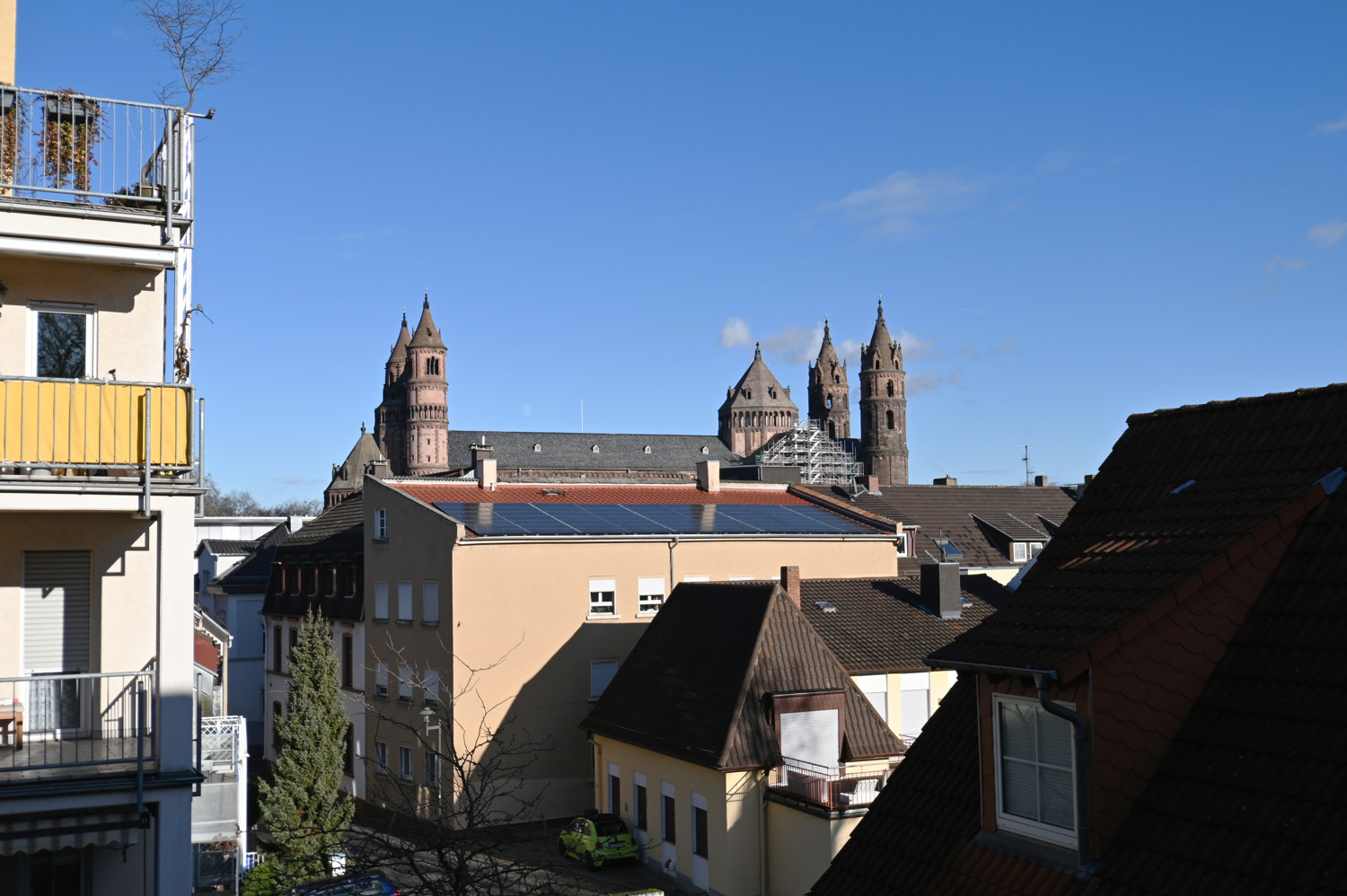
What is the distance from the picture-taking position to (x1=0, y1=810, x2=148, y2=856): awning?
9117 millimetres

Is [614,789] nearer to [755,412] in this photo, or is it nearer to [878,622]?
[878,622]

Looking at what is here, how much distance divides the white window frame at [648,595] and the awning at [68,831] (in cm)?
2416

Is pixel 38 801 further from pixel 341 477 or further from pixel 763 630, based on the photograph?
pixel 341 477

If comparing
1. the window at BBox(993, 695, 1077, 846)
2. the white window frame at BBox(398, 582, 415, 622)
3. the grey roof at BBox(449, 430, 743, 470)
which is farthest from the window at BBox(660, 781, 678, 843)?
the grey roof at BBox(449, 430, 743, 470)

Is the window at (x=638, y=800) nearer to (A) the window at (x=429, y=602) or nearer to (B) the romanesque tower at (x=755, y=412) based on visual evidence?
(A) the window at (x=429, y=602)

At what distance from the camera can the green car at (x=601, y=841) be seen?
25.5 m

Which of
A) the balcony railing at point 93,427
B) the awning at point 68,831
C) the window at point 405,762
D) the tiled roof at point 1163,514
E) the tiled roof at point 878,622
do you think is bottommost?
the window at point 405,762

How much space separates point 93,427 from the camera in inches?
380

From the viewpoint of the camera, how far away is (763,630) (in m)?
25.1

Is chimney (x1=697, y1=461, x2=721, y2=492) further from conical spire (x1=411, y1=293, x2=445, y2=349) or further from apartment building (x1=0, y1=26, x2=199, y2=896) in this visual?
conical spire (x1=411, y1=293, x2=445, y2=349)

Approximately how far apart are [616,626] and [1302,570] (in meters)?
26.9

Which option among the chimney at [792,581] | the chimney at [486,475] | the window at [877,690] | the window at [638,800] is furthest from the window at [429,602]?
the window at [877,690]

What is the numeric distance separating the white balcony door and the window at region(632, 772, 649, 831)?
16966 mm

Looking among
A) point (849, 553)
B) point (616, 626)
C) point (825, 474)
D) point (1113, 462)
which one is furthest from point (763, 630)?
point (825, 474)
